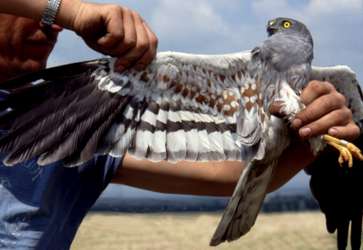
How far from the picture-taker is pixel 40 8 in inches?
122

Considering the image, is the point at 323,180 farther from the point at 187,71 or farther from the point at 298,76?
the point at 187,71

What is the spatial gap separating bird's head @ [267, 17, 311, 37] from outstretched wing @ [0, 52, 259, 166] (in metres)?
0.62

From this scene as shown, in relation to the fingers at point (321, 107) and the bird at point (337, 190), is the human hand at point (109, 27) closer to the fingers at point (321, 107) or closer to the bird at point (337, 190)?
the fingers at point (321, 107)

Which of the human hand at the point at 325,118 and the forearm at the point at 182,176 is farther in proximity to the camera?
the forearm at the point at 182,176


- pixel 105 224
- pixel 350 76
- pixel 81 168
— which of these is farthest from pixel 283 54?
pixel 105 224

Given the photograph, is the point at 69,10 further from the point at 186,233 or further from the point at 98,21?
the point at 186,233

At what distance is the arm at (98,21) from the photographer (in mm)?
3053

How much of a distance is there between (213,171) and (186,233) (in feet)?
64.5

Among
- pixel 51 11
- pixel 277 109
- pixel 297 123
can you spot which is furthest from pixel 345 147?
pixel 51 11

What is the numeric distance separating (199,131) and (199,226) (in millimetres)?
20934

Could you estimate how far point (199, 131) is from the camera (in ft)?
14.2

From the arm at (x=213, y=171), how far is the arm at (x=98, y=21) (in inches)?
38.2

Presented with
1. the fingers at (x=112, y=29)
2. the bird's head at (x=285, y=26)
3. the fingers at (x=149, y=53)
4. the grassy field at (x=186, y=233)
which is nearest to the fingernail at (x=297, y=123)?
the fingers at (x=149, y=53)

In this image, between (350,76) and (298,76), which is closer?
(298,76)
